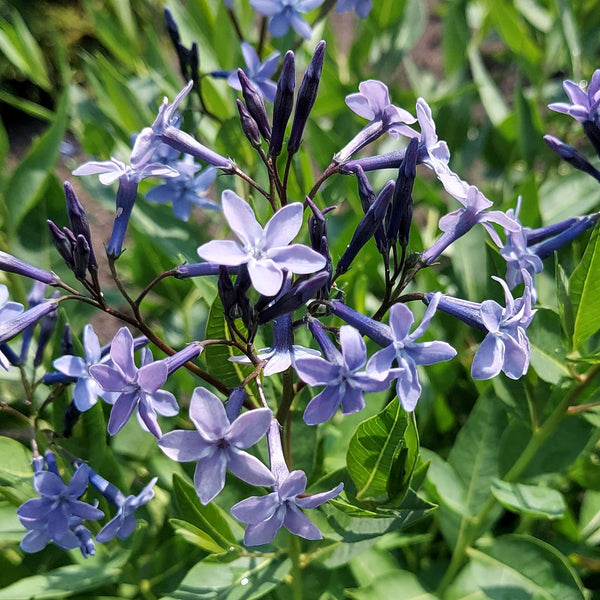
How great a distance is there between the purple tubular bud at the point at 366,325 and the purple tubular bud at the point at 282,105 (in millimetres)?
326

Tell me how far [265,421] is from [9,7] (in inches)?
270

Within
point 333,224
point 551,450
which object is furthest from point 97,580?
point 333,224

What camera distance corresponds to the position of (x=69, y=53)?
6805mm

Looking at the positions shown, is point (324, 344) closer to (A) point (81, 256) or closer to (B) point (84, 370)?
(A) point (81, 256)

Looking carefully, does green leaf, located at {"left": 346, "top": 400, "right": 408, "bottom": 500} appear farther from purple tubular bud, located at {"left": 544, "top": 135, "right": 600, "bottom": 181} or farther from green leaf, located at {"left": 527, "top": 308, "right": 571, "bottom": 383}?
purple tubular bud, located at {"left": 544, "top": 135, "right": 600, "bottom": 181}

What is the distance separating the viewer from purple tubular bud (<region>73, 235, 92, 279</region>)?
1278 mm

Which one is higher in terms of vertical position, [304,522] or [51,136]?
[51,136]

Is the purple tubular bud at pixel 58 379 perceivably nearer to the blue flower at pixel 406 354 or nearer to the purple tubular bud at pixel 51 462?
the purple tubular bud at pixel 51 462

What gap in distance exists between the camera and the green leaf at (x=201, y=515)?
147cm

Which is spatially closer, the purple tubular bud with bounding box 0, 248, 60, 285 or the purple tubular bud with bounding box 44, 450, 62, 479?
the purple tubular bud with bounding box 0, 248, 60, 285

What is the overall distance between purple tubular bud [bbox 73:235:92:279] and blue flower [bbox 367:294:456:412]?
1.85 ft

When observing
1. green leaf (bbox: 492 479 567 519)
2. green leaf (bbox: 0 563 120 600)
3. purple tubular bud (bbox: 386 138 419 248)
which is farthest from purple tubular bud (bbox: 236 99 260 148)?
green leaf (bbox: 0 563 120 600)

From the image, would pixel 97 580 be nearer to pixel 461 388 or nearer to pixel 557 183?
pixel 461 388

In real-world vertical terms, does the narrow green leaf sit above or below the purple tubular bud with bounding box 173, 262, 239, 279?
below
